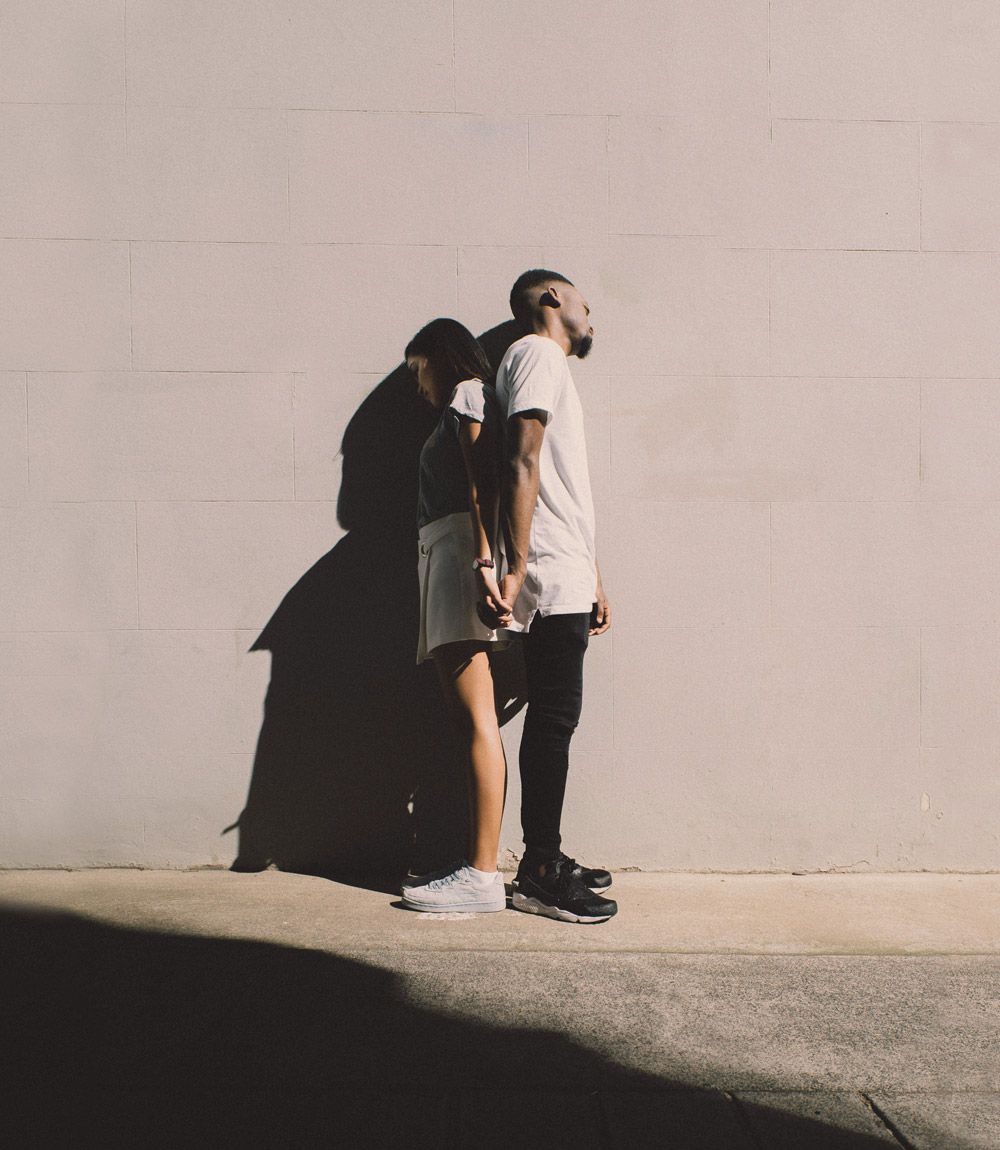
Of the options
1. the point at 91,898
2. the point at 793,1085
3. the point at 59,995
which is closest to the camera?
the point at 793,1085

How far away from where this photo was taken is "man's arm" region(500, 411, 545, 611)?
2.67 meters

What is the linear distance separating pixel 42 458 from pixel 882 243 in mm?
3289

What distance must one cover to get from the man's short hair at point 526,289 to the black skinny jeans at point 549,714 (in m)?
1.05

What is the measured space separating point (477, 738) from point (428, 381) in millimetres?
1228

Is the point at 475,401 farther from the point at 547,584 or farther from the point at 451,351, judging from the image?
the point at 547,584

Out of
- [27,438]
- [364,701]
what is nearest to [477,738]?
→ [364,701]

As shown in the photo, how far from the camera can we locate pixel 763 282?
10.8ft

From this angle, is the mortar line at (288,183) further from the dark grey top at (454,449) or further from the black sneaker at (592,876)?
the black sneaker at (592,876)

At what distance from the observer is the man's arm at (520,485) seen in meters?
2.67

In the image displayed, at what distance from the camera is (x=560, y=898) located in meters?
2.79

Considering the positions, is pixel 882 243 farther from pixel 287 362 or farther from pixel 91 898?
pixel 91 898

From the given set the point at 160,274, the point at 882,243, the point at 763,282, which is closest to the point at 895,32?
the point at 882,243

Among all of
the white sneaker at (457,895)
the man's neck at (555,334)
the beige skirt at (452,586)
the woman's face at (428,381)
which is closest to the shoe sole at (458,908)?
the white sneaker at (457,895)

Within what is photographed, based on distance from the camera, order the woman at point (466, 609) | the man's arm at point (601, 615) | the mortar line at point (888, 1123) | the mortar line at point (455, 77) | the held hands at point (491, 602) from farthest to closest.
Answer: the mortar line at point (455, 77)
the man's arm at point (601, 615)
the woman at point (466, 609)
the held hands at point (491, 602)
the mortar line at point (888, 1123)
